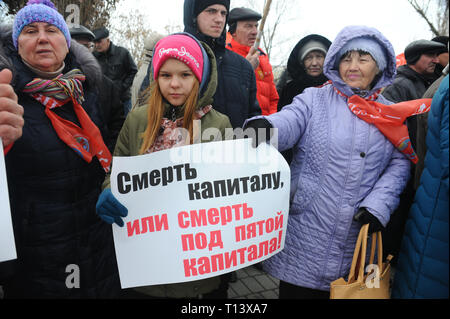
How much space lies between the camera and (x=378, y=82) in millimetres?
1856

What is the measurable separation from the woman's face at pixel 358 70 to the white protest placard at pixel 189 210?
2.28ft

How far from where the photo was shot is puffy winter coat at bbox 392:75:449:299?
1396 mm

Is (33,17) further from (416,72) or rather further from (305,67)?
(416,72)

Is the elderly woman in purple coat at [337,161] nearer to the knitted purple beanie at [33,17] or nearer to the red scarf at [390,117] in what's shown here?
the red scarf at [390,117]

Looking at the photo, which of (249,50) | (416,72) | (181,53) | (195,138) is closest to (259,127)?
(195,138)

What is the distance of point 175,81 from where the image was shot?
5.90 ft

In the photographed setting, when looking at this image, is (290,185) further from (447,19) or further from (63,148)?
(63,148)

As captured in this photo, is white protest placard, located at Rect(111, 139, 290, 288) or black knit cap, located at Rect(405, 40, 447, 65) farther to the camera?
black knit cap, located at Rect(405, 40, 447, 65)

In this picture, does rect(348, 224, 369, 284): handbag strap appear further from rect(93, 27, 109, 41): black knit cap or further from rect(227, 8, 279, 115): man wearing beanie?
rect(93, 27, 109, 41): black knit cap

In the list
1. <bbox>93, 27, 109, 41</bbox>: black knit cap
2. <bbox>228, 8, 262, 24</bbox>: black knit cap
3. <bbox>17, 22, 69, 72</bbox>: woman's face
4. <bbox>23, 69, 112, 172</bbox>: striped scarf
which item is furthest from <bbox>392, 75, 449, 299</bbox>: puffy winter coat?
<bbox>93, 27, 109, 41</bbox>: black knit cap

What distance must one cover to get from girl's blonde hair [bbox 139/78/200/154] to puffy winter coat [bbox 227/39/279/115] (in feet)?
6.62

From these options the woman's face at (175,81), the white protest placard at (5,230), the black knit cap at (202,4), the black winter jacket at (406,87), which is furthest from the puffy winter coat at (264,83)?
the white protest placard at (5,230)
